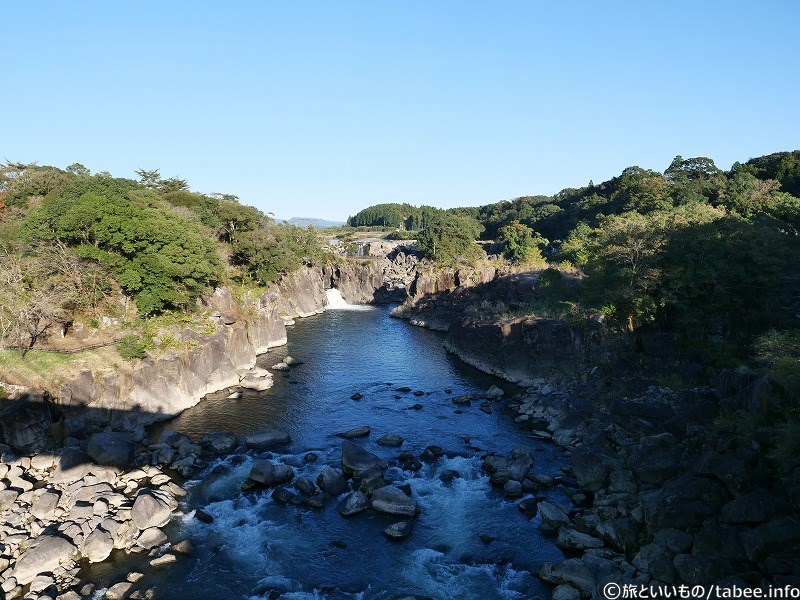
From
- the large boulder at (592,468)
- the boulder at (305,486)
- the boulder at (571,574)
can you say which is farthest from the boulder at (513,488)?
the boulder at (305,486)

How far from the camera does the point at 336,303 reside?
106500 millimetres

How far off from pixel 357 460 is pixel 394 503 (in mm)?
5183

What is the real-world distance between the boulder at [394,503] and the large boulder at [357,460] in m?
3.30

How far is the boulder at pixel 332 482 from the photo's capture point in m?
29.3

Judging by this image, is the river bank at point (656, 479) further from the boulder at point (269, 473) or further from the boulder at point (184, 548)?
the boulder at point (184, 548)

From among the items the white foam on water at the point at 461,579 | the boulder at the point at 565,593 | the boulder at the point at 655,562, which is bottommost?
the white foam on water at the point at 461,579

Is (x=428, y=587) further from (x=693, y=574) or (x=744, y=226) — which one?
(x=744, y=226)

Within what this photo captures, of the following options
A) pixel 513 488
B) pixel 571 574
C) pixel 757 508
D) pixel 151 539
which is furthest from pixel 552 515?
pixel 151 539

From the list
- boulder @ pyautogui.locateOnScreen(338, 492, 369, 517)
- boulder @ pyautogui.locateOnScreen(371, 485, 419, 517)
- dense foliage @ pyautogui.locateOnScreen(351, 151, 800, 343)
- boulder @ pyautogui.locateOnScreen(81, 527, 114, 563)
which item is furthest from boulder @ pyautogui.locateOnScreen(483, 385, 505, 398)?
boulder @ pyautogui.locateOnScreen(81, 527, 114, 563)

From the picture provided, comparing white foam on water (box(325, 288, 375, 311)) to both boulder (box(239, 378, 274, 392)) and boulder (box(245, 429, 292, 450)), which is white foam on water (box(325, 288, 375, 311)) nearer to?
boulder (box(239, 378, 274, 392))

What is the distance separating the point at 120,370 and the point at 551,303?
45136mm

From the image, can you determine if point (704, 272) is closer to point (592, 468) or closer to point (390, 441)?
point (592, 468)

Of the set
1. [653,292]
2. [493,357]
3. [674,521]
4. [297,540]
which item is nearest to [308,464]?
[297,540]

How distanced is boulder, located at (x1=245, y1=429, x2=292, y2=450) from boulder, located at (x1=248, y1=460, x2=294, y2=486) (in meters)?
4.25
